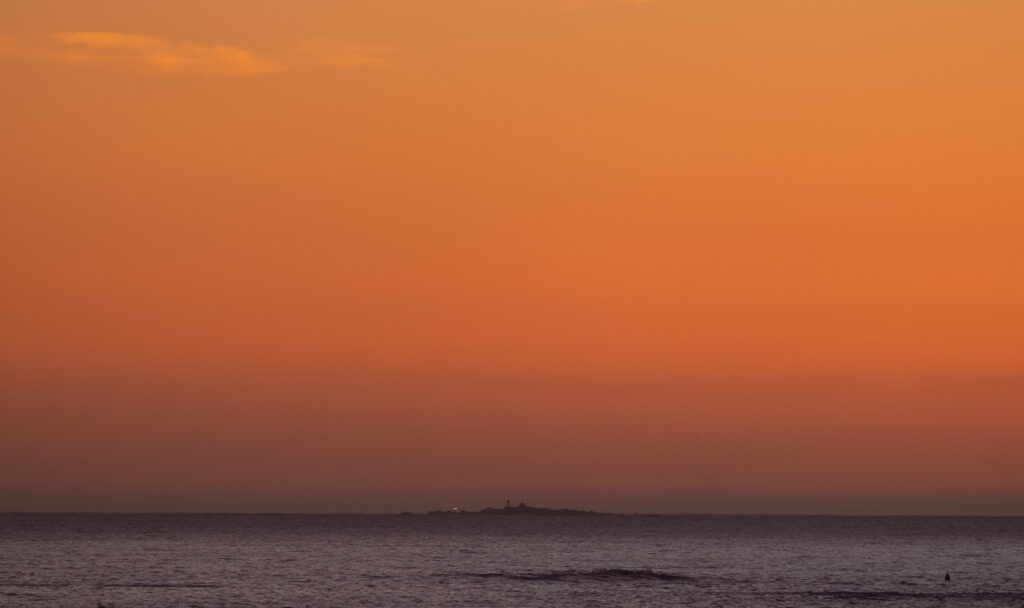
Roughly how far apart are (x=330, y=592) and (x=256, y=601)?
10670mm

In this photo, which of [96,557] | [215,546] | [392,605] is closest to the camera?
[392,605]

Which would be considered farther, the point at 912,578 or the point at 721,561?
the point at 721,561

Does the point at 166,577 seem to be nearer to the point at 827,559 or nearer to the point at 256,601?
the point at 256,601

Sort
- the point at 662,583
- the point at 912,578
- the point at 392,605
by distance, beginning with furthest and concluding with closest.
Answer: the point at 912,578 < the point at 662,583 < the point at 392,605

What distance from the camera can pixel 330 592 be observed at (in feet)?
373

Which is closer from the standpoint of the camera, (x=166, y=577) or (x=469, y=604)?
(x=469, y=604)

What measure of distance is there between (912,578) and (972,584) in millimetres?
9361

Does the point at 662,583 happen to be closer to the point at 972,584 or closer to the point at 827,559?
the point at 972,584

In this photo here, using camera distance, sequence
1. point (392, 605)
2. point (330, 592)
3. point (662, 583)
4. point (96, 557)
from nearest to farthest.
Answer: point (392, 605), point (330, 592), point (662, 583), point (96, 557)

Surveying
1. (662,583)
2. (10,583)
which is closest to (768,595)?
(662,583)

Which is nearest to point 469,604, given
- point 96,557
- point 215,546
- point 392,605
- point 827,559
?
point 392,605

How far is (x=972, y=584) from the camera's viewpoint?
429ft

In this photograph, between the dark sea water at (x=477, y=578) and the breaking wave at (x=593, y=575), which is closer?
the dark sea water at (x=477, y=578)

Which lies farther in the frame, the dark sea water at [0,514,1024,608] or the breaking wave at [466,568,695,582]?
the breaking wave at [466,568,695,582]
